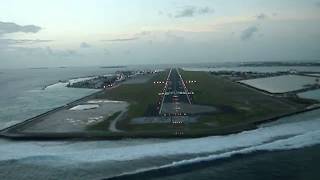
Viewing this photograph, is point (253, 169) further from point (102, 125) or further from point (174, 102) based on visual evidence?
point (174, 102)

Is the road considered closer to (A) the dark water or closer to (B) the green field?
(B) the green field

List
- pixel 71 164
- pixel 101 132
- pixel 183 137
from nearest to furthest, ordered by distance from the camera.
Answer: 1. pixel 71 164
2. pixel 183 137
3. pixel 101 132

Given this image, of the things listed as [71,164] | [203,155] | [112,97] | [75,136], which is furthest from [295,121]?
[112,97]

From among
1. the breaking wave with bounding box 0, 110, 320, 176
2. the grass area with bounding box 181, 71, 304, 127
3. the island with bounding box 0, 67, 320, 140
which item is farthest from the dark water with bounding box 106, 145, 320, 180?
the grass area with bounding box 181, 71, 304, 127

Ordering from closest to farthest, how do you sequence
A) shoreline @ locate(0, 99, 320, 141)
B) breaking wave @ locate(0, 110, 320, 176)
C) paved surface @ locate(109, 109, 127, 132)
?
1. breaking wave @ locate(0, 110, 320, 176)
2. shoreline @ locate(0, 99, 320, 141)
3. paved surface @ locate(109, 109, 127, 132)

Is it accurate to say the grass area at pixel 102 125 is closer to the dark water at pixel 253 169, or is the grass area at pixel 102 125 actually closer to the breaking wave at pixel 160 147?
the breaking wave at pixel 160 147

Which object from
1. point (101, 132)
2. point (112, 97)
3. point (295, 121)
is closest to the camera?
point (101, 132)

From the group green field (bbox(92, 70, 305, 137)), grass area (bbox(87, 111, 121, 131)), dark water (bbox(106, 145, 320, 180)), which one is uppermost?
green field (bbox(92, 70, 305, 137))

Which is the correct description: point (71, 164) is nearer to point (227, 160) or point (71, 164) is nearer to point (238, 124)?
point (227, 160)

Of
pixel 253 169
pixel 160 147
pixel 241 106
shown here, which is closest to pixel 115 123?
pixel 160 147
